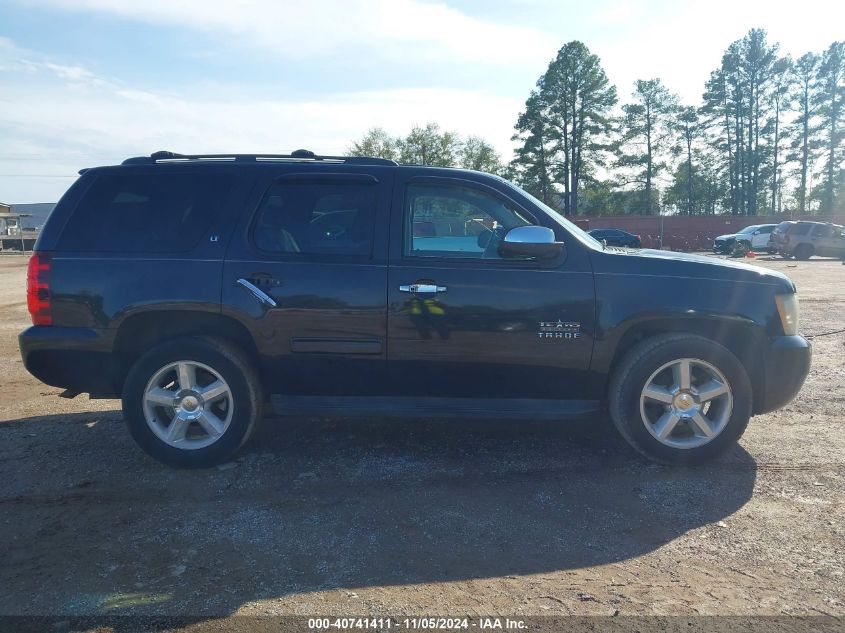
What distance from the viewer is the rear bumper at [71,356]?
4.47 meters

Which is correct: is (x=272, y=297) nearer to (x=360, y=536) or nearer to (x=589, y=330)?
(x=360, y=536)

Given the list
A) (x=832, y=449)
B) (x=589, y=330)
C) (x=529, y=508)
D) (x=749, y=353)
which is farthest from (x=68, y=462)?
(x=832, y=449)

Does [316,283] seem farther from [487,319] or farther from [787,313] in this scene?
[787,313]

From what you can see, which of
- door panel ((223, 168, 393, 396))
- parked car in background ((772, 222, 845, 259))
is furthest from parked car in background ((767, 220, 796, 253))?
door panel ((223, 168, 393, 396))

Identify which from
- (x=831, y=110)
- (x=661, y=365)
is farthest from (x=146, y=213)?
(x=831, y=110)

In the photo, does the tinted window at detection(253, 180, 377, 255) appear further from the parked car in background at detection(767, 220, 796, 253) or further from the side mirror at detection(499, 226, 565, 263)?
the parked car in background at detection(767, 220, 796, 253)

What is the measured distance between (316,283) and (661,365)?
2.31 m

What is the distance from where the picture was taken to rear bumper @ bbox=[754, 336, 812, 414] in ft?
14.4

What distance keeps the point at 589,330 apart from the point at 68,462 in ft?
12.0

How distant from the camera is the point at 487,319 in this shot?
14.2 feet

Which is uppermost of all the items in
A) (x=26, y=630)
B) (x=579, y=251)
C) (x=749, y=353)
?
(x=579, y=251)

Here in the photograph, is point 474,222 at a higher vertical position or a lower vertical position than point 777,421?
higher

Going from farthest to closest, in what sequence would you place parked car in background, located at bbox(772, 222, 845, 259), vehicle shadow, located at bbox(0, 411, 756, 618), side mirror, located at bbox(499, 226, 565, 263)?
parked car in background, located at bbox(772, 222, 845, 259)
side mirror, located at bbox(499, 226, 565, 263)
vehicle shadow, located at bbox(0, 411, 756, 618)

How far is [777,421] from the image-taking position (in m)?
5.40
